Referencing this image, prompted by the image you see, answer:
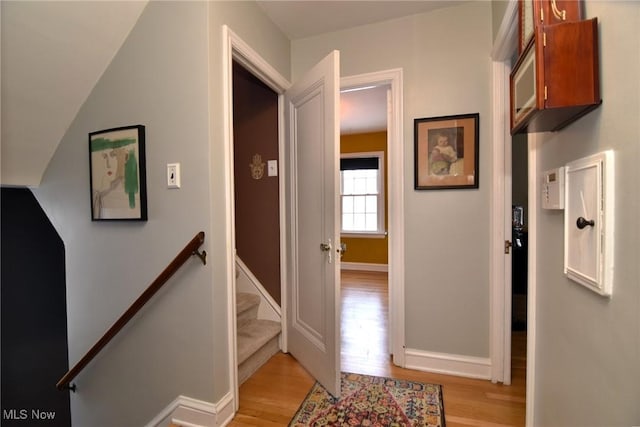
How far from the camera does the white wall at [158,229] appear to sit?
1577 mm

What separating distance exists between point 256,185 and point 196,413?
166 centimetres

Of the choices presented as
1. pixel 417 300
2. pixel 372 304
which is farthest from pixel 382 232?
pixel 417 300

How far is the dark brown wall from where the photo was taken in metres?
2.49

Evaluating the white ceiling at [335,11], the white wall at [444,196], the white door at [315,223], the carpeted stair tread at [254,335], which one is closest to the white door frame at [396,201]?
the white wall at [444,196]

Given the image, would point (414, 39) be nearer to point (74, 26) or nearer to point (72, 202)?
point (74, 26)

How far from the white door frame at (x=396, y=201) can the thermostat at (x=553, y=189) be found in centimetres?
105

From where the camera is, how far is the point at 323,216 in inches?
76.0

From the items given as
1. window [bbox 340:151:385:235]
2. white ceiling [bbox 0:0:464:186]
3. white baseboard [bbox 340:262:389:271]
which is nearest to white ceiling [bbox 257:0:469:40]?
white ceiling [bbox 0:0:464:186]

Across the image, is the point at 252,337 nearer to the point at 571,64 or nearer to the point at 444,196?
the point at 444,196

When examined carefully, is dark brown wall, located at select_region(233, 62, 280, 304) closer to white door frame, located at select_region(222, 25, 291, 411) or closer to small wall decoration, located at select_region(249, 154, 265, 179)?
small wall decoration, located at select_region(249, 154, 265, 179)

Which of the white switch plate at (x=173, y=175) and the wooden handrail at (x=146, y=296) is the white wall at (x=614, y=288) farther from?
the white switch plate at (x=173, y=175)

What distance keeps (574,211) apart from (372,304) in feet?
9.73
